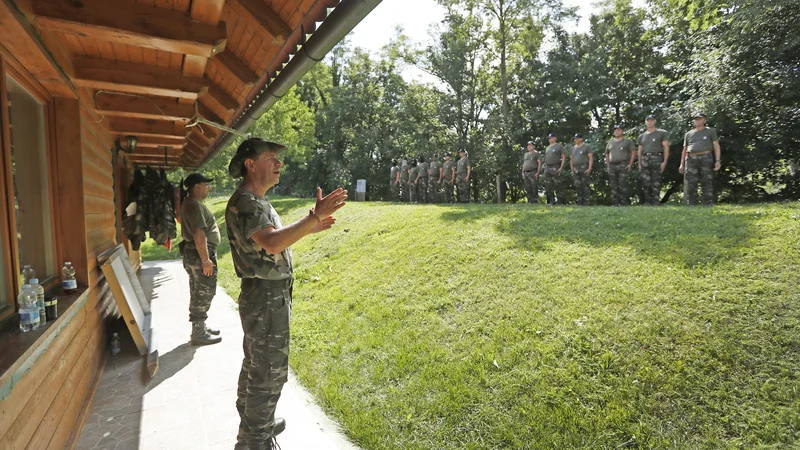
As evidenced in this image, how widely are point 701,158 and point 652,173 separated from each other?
44.2 inches

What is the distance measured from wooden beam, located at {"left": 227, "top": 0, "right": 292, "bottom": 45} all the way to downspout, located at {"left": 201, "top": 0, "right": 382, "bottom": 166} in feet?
0.48

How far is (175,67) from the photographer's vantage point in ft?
9.23

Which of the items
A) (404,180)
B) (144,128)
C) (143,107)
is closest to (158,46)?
(143,107)

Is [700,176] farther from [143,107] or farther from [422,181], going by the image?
[422,181]

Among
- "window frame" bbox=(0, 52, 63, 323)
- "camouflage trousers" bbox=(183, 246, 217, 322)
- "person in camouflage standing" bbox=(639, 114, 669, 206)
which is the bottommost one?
"camouflage trousers" bbox=(183, 246, 217, 322)

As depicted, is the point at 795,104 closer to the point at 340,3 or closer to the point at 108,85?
the point at 340,3

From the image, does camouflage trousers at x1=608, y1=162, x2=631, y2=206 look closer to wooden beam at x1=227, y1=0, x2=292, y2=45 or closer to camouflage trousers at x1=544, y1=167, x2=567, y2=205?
camouflage trousers at x1=544, y1=167, x2=567, y2=205

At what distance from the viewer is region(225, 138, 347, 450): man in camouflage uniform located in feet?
6.96

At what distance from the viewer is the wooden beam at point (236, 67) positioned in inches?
116

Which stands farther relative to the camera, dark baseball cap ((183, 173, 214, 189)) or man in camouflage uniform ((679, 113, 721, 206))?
man in camouflage uniform ((679, 113, 721, 206))

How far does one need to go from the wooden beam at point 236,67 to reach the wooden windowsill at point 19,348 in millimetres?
1993

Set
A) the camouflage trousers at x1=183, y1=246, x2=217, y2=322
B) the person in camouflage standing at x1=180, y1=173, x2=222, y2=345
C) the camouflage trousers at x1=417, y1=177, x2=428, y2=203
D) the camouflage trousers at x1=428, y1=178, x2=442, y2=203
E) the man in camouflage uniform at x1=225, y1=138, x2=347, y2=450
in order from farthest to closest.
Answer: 1. the camouflage trousers at x1=417, y1=177, x2=428, y2=203
2. the camouflage trousers at x1=428, y1=178, x2=442, y2=203
3. the camouflage trousers at x1=183, y1=246, x2=217, y2=322
4. the person in camouflage standing at x1=180, y1=173, x2=222, y2=345
5. the man in camouflage uniform at x1=225, y1=138, x2=347, y2=450

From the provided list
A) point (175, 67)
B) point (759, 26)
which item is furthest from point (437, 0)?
point (175, 67)

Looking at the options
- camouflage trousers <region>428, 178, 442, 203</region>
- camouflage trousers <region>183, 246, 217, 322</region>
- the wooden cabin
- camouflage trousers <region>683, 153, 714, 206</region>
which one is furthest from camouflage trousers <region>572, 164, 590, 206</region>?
camouflage trousers <region>183, 246, 217, 322</region>
